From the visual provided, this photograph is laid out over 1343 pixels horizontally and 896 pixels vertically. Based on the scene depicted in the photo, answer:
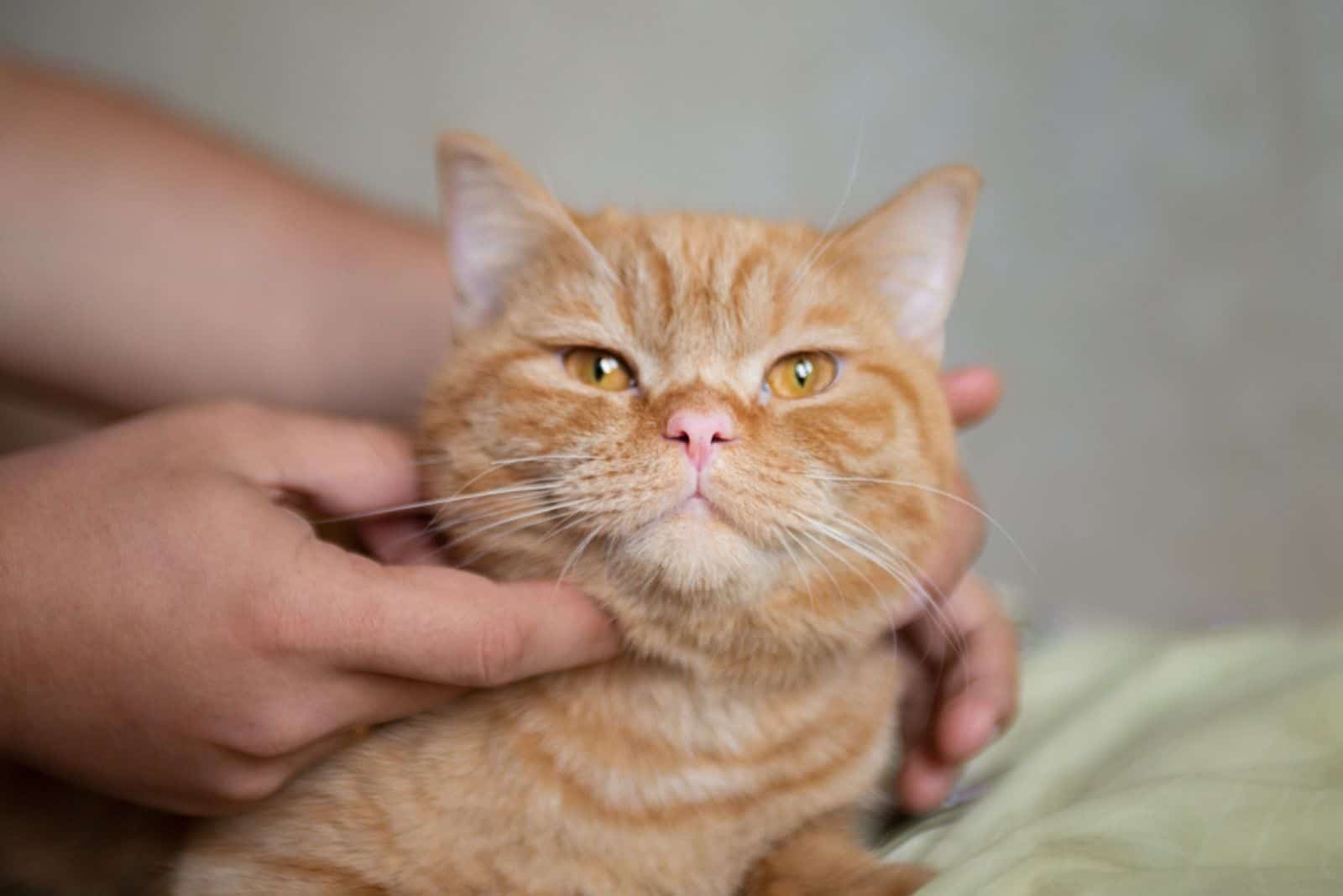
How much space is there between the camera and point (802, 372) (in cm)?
147

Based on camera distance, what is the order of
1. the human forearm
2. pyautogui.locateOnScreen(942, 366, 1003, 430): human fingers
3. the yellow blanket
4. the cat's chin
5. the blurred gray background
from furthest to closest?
the blurred gray background < the human forearm < pyautogui.locateOnScreen(942, 366, 1003, 430): human fingers < the cat's chin < the yellow blanket

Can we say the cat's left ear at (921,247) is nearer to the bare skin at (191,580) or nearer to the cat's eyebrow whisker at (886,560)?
the bare skin at (191,580)

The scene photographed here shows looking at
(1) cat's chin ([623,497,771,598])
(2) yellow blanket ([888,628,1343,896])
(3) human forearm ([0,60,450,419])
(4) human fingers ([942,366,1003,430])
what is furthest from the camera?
(3) human forearm ([0,60,450,419])

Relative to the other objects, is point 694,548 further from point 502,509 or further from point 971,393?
point 971,393

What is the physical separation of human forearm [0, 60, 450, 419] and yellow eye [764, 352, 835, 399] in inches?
41.2

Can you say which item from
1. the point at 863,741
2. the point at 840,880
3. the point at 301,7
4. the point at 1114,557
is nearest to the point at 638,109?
the point at 301,7

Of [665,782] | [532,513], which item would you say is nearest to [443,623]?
[532,513]

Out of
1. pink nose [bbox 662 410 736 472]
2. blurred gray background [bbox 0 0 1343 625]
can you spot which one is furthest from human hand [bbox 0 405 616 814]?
blurred gray background [bbox 0 0 1343 625]

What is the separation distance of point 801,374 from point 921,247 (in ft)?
1.06

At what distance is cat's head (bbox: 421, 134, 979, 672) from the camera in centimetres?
126

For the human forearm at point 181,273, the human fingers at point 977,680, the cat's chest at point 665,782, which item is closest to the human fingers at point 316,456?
the cat's chest at point 665,782

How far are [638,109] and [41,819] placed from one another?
8.37ft

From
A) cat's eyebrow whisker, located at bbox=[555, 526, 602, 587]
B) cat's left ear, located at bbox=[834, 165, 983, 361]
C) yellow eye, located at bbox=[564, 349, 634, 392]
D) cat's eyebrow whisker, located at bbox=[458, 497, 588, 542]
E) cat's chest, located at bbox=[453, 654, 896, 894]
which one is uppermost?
cat's left ear, located at bbox=[834, 165, 983, 361]

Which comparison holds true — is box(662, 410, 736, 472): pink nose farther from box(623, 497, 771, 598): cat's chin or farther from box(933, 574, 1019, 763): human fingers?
box(933, 574, 1019, 763): human fingers
